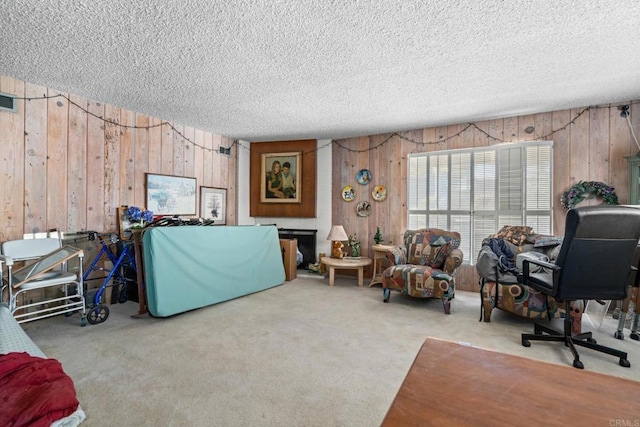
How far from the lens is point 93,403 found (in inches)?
69.8

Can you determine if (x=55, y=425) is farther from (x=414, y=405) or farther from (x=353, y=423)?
(x=414, y=405)

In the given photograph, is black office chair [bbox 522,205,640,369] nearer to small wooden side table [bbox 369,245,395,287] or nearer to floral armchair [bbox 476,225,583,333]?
floral armchair [bbox 476,225,583,333]

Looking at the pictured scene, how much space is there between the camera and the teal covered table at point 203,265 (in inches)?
122

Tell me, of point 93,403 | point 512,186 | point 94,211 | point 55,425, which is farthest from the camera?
point 512,186

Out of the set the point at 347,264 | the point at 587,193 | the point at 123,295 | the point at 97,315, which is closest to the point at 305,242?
the point at 347,264

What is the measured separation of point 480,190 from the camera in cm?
450

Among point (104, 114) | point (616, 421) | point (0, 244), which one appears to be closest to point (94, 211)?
point (0, 244)

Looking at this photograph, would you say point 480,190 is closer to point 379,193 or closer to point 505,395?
point 379,193

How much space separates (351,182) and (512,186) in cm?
246

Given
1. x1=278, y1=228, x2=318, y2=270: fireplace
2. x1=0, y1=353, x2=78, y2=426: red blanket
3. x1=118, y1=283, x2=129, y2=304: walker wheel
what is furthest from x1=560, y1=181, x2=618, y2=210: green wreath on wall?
x1=118, y1=283, x2=129, y2=304: walker wheel

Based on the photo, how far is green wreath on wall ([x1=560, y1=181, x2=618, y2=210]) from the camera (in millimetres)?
3672

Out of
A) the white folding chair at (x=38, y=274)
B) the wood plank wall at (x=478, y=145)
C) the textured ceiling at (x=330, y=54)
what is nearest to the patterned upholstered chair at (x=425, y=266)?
the wood plank wall at (x=478, y=145)

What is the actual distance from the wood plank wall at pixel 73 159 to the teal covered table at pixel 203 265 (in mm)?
1263

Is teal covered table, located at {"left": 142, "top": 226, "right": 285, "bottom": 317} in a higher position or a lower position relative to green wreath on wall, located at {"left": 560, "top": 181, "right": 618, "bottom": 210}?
lower
